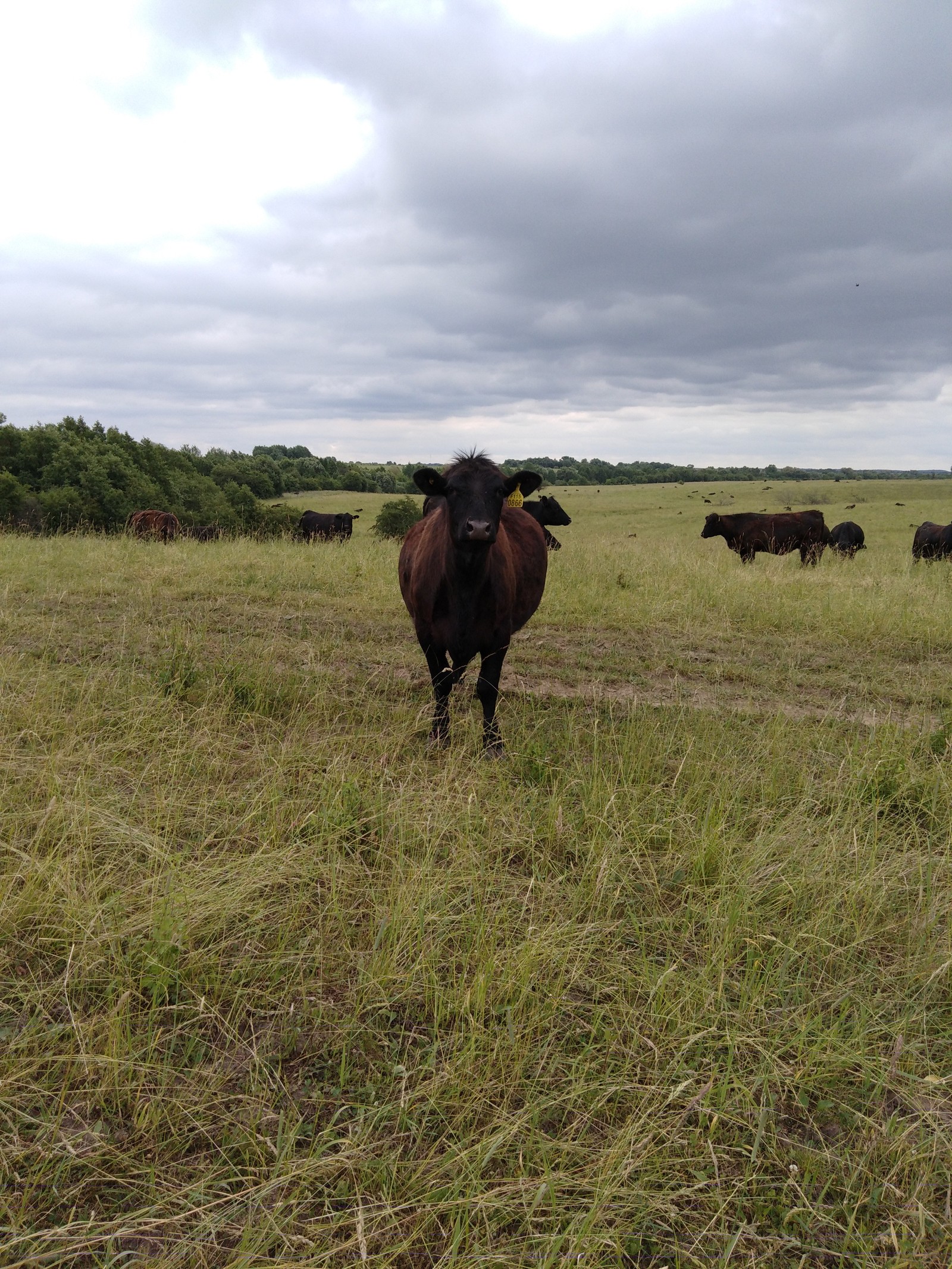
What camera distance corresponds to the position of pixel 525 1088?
7.58 ft

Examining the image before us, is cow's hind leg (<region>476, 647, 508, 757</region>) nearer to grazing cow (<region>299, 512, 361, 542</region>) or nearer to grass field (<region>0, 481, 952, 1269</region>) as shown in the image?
grass field (<region>0, 481, 952, 1269</region>)

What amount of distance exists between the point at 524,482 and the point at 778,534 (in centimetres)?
1991

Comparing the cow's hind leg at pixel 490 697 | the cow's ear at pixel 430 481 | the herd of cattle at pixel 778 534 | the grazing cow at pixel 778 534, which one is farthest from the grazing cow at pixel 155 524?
the grazing cow at pixel 778 534

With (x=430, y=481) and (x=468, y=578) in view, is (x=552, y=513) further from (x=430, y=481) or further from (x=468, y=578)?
(x=468, y=578)

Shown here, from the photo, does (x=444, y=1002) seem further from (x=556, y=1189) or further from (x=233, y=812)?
(x=233, y=812)

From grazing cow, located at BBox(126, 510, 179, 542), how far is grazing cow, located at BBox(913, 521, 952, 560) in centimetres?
2177

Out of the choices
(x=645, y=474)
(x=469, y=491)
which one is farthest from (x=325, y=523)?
(x=645, y=474)

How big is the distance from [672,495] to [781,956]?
230 ft

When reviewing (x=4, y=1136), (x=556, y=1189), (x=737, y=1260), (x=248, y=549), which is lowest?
(x=737, y=1260)

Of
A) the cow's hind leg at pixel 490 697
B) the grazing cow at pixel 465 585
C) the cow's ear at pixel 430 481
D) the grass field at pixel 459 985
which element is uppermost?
the cow's ear at pixel 430 481

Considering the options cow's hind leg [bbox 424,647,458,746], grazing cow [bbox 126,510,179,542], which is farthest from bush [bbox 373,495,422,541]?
cow's hind leg [bbox 424,647,458,746]

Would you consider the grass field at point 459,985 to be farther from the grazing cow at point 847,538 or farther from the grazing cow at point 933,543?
the grazing cow at point 847,538

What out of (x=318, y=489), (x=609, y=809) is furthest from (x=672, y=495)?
(x=609, y=809)

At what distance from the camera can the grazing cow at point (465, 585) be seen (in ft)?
18.1
